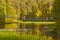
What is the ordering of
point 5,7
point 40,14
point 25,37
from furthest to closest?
point 40,14 < point 5,7 < point 25,37

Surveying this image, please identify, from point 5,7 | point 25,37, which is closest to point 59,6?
point 25,37

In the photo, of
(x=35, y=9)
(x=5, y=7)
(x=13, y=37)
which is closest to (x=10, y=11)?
(x=5, y=7)

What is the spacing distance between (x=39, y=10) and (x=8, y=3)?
3.52 metres

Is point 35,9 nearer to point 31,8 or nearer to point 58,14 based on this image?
point 31,8

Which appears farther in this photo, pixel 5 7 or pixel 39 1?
pixel 39 1

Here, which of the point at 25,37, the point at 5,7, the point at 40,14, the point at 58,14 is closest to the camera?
the point at 58,14

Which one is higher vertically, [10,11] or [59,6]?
[59,6]

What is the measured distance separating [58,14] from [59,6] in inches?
5.5

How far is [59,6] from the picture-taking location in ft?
10.2

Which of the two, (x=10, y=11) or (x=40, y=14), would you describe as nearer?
(x=10, y=11)

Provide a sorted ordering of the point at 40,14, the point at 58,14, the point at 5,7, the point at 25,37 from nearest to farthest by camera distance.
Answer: the point at 58,14, the point at 25,37, the point at 5,7, the point at 40,14

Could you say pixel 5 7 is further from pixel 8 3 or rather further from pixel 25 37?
pixel 25 37

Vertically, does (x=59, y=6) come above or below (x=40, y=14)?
above

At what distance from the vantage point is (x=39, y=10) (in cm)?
1867
